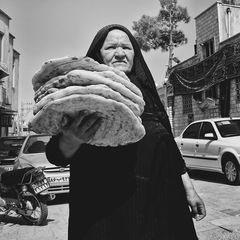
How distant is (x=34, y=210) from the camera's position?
5219mm

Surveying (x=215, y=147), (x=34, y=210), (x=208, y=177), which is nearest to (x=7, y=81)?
Answer: (x=208, y=177)

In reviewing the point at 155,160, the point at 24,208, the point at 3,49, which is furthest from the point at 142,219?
the point at 3,49

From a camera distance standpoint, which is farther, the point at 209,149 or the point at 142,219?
the point at 209,149

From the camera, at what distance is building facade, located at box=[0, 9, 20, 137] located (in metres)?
20.4

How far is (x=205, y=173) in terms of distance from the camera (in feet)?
34.5

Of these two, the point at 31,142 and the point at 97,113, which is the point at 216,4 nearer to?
the point at 31,142

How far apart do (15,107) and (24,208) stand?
1991 cm

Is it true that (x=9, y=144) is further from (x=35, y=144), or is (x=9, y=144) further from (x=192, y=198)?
(x=192, y=198)

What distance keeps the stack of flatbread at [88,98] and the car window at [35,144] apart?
6.53 meters

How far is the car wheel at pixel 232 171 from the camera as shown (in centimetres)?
756

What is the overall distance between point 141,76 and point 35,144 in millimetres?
6636

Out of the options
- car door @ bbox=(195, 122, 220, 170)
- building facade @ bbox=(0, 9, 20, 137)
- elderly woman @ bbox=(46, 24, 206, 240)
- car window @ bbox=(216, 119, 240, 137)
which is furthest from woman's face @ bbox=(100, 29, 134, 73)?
building facade @ bbox=(0, 9, 20, 137)

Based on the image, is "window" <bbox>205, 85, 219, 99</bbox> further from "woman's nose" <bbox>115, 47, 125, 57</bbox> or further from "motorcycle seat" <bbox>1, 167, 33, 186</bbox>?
"woman's nose" <bbox>115, 47, 125, 57</bbox>

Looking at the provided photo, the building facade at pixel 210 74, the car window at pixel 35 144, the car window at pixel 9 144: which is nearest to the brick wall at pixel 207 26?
the building facade at pixel 210 74
